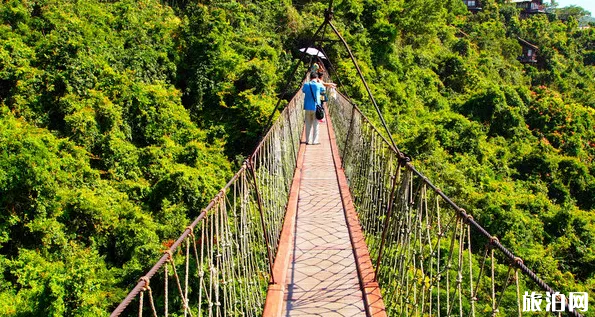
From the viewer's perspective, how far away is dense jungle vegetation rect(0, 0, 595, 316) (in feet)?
27.0

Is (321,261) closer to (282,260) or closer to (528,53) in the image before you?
(282,260)

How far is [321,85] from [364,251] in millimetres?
3370

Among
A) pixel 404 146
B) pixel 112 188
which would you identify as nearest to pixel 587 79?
pixel 404 146

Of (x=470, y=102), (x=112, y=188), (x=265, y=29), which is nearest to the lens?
(x=112, y=188)

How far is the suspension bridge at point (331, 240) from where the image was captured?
2125mm

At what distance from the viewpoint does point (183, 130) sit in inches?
467

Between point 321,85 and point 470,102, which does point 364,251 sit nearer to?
point 321,85

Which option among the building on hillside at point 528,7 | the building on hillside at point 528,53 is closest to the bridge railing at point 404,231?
the building on hillside at point 528,53

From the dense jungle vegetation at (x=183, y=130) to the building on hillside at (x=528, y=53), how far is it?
15.0 m

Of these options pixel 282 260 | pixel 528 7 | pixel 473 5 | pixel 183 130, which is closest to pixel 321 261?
pixel 282 260

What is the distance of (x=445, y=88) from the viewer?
20688mm

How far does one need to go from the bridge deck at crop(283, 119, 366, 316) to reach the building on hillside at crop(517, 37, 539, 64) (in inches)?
1342

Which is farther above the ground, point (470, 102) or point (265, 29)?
point (265, 29)

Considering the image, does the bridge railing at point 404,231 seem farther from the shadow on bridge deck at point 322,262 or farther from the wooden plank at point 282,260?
the wooden plank at point 282,260
